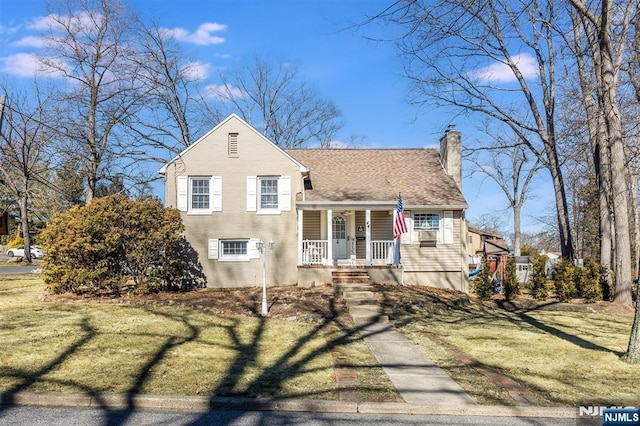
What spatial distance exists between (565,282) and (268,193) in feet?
36.5

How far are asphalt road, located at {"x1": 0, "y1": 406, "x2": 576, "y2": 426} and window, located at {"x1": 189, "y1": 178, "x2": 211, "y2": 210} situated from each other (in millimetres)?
12578

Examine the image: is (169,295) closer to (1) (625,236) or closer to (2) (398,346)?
(2) (398,346)

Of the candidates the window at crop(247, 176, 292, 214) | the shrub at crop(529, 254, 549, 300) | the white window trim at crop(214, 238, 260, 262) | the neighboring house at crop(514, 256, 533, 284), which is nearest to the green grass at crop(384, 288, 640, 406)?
the shrub at crop(529, 254, 549, 300)

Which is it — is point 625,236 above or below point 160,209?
below

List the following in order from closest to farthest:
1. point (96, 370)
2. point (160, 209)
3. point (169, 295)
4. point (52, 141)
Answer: point (96, 370), point (169, 295), point (160, 209), point (52, 141)

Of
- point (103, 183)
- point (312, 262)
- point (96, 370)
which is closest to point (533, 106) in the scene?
point (312, 262)

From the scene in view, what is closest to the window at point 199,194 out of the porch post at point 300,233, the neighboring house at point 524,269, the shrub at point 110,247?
the shrub at point 110,247

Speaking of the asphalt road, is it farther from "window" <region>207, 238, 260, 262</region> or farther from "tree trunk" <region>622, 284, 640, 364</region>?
"window" <region>207, 238, 260, 262</region>

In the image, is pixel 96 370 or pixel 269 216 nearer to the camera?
pixel 96 370

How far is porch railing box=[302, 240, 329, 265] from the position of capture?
1714 cm

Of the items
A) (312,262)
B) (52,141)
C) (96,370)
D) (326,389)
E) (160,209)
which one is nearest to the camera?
(326,389)

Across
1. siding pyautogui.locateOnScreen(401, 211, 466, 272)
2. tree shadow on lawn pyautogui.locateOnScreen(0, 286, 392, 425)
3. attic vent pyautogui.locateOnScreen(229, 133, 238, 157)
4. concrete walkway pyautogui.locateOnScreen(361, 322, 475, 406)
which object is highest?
attic vent pyautogui.locateOnScreen(229, 133, 238, 157)

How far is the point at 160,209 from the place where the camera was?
51.2 ft

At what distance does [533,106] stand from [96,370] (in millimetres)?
18849
